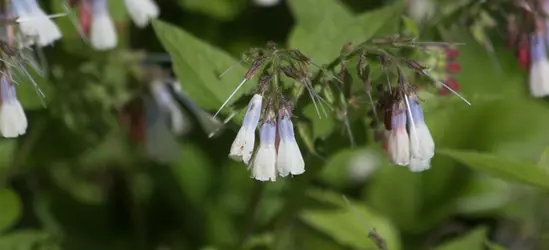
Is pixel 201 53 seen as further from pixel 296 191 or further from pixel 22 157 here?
pixel 22 157

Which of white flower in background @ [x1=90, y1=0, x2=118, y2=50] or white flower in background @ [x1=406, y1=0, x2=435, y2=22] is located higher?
white flower in background @ [x1=90, y1=0, x2=118, y2=50]

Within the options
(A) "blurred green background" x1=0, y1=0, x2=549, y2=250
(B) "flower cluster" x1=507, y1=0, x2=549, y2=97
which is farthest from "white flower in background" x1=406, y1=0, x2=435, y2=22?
(B) "flower cluster" x1=507, y1=0, x2=549, y2=97

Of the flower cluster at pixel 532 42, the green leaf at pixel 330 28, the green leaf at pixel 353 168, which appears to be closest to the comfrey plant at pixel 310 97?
the green leaf at pixel 330 28

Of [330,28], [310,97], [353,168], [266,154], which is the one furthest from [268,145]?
[353,168]

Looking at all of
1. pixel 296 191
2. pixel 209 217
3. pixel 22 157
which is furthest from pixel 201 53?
pixel 209 217

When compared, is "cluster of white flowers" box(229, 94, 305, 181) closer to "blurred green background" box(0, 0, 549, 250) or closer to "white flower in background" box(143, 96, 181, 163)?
"blurred green background" box(0, 0, 549, 250)

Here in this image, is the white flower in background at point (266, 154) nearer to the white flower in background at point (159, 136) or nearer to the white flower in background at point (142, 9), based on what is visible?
the white flower in background at point (142, 9)
